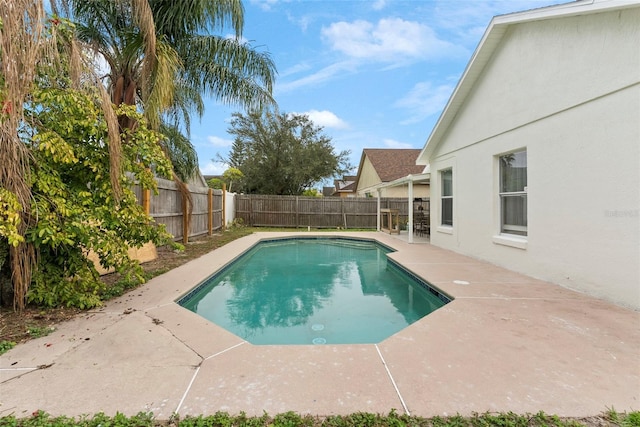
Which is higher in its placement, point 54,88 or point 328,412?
point 54,88

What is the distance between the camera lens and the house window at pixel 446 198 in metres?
9.48

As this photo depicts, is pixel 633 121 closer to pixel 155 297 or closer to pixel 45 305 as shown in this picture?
pixel 155 297

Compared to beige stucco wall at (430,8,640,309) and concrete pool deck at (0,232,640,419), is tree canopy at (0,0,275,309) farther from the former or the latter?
beige stucco wall at (430,8,640,309)

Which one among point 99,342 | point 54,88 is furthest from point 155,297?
point 54,88

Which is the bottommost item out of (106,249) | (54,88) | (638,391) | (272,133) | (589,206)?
(638,391)

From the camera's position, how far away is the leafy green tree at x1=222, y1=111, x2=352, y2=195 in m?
21.5

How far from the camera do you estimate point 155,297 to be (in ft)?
14.9

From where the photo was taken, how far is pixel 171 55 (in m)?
6.81

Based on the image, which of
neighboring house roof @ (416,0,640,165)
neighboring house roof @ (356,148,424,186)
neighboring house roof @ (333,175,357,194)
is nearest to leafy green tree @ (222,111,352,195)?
neighboring house roof @ (356,148,424,186)

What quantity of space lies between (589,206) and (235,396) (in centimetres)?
525

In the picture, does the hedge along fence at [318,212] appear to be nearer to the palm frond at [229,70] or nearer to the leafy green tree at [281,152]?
the leafy green tree at [281,152]

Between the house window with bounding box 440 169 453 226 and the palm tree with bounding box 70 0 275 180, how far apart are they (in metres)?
6.02

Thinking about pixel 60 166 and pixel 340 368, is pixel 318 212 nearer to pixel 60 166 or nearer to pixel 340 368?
pixel 60 166

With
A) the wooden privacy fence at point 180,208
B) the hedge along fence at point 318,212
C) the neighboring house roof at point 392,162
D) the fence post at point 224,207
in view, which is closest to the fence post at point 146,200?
the wooden privacy fence at point 180,208
